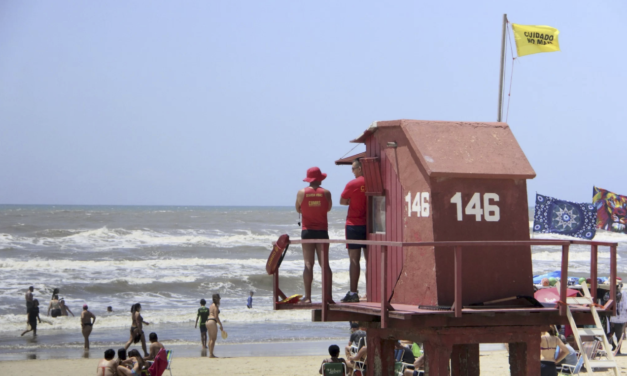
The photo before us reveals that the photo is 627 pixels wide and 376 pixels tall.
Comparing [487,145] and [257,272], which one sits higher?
[487,145]

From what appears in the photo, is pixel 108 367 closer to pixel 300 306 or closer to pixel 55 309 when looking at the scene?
pixel 300 306

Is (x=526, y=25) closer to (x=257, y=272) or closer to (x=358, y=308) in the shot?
(x=358, y=308)

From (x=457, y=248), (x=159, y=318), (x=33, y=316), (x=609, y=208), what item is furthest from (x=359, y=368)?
(x=159, y=318)

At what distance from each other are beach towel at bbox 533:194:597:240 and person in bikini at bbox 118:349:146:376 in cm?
1004

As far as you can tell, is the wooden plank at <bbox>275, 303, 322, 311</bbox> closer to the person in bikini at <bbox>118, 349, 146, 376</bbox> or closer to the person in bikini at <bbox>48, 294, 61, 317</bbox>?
the person in bikini at <bbox>118, 349, 146, 376</bbox>

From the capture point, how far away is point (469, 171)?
922cm

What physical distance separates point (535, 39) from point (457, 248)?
22.2 ft

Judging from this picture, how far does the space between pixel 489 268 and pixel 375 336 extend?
7.10 ft

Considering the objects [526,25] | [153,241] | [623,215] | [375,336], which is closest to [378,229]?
[375,336]

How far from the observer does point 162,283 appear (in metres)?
37.2

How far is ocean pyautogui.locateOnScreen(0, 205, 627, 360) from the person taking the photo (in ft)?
76.9

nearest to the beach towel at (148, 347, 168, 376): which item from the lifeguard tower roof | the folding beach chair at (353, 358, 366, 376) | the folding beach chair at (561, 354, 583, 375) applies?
the folding beach chair at (353, 358, 366, 376)

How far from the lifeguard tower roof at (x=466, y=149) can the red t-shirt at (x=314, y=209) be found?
1.30 meters

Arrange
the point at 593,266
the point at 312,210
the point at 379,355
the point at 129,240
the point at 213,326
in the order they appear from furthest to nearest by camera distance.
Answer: the point at 129,240, the point at 213,326, the point at 379,355, the point at 312,210, the point at 593,266
